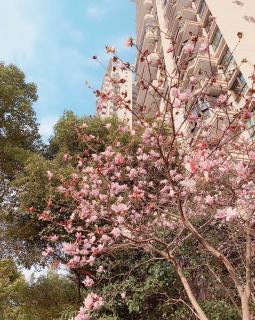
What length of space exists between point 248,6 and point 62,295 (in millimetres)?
16247

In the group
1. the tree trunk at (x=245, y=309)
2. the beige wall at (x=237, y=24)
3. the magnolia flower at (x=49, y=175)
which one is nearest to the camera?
the tree trunk at (x=245, y=309)

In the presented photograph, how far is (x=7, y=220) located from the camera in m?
12.1

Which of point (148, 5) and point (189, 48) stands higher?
point (148, 5)

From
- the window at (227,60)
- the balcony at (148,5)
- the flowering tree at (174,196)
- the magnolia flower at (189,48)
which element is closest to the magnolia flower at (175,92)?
the flowering tree at (174,196)

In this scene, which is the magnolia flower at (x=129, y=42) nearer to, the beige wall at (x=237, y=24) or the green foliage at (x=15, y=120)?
the green foliage at (x=15, y=120)

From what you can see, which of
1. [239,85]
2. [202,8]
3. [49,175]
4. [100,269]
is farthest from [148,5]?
[100,269]

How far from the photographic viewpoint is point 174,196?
7305 mm

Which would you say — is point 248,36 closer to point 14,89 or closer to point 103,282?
point 14,89

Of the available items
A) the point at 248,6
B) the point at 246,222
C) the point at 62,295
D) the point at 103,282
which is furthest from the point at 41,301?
the point at 248,6

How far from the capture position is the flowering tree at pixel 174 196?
5.63 meters

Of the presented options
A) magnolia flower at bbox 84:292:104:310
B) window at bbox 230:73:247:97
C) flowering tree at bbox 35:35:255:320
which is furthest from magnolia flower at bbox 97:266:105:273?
window at bbox 230:73:247:97

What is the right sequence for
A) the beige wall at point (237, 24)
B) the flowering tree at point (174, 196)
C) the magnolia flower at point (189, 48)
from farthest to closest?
the beige wall at point (237, 24)
the flowering tree at point (174, 196)
the magnolia flower at point (189, 48)

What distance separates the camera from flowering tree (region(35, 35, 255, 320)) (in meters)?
5.63

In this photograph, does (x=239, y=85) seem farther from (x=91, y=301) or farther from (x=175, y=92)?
(x=91, y=301)
